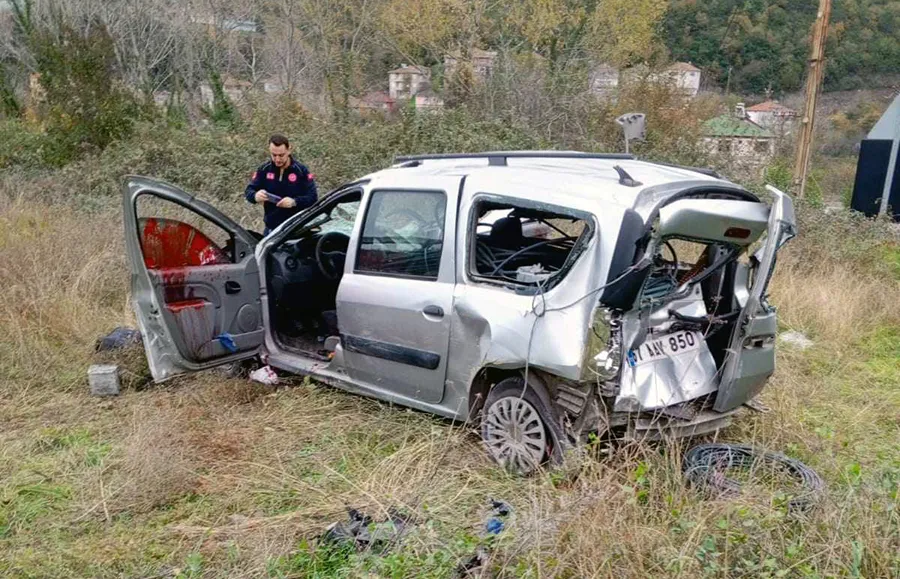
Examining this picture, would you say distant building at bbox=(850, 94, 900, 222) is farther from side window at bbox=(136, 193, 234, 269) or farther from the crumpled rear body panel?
side window at bbox=(136, 193, 234, 269)

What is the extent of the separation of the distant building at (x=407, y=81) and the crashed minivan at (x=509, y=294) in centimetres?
1682

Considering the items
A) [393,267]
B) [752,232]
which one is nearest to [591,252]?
[752,232]

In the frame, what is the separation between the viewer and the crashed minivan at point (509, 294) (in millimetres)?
3531

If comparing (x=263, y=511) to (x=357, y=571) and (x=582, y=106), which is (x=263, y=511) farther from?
(x=582, y=106)

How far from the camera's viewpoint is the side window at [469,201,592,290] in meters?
3.78

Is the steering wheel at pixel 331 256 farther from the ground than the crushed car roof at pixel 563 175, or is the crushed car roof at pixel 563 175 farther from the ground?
the crushed car roof at pixel 563 175

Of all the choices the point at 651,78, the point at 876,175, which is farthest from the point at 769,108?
the point at 876,175

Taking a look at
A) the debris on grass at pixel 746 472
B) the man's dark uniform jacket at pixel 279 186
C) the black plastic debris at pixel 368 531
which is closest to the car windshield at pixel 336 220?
the man's dark uniform jacket at pixel 279 186

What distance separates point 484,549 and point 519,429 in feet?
3.85

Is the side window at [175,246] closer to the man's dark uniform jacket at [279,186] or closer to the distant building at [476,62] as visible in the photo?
the man's dark uniform jacket at [279,186]

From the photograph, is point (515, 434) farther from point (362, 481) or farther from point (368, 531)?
point (368, 531)

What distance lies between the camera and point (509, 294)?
383 cm

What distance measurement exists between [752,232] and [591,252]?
2.78 feet

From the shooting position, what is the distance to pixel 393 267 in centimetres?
446
